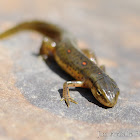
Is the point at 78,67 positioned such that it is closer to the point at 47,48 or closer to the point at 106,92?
the point at 106,92

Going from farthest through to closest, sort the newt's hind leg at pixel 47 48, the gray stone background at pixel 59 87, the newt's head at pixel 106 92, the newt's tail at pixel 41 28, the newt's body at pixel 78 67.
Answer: the newt's tail at pixel 41 28 < the newt's hind leg at pixel 47 48 < the newt's body at pixel 78 67 < the newt's head at pixel 106 92 < the gray stone background at pixel 59 87

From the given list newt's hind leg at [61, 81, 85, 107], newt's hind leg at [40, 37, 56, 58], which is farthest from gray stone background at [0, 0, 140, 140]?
newt's hind leg at [40, 37, 56, 58]

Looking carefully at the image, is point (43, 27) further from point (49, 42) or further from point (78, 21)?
point (78, 21)

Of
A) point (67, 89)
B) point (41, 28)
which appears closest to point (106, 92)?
point (67, 89)

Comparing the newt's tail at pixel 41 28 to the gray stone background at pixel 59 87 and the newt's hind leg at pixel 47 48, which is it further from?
the newt's hind leg at pixel 47 48

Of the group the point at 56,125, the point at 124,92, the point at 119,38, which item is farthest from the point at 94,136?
the point at 119,38

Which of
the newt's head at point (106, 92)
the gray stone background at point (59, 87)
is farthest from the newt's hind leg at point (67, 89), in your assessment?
the newt's head at point (106, 92)
